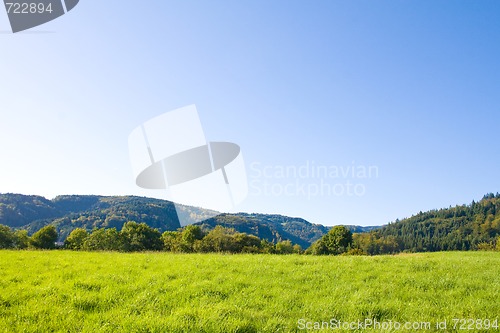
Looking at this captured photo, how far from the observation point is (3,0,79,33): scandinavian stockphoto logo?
22.3 ft

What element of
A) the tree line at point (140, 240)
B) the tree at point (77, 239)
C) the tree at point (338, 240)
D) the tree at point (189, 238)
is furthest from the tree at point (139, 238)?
the tree at point (338, 240)

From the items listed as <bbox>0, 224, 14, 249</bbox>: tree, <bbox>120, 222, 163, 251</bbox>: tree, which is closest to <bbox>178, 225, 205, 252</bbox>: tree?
<bbox>120, 222, 163, 251</bbox>: tree

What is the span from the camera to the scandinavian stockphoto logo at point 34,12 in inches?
267

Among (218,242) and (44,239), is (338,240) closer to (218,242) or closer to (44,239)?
(218,242)

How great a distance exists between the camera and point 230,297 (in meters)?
8.83

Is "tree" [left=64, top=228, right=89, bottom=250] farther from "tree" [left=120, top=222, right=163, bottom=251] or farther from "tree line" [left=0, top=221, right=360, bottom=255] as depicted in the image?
"tree" [left=120, top=222, right=163, bottom=251]

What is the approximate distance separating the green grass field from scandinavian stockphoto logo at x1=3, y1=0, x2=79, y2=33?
621 centimetres

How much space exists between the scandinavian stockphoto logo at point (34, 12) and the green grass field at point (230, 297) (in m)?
6.21

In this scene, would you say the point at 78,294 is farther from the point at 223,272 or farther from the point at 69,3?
the point at 69,3

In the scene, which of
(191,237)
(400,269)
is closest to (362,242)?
(191,237)

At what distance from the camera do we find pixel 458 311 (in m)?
7.96

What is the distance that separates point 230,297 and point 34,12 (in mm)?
8180

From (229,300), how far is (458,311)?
5686 mm

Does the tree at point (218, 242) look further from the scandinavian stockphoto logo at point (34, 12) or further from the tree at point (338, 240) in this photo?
the scandinavian stockphoto logo at point (34, 12)
